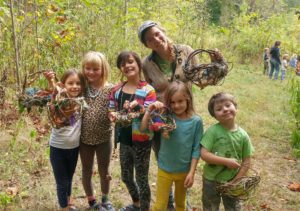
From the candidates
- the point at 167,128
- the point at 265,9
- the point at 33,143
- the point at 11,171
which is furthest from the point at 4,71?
the point at 265,9

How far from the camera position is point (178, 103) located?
2.75 meters

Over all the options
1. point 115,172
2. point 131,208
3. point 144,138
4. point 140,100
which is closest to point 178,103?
point 140,100

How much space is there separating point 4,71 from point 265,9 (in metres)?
27.3

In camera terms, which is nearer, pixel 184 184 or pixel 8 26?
pixel 184 184

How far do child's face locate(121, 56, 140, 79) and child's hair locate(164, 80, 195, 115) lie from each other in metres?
0.34

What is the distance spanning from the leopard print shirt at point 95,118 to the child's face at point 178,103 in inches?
26.2

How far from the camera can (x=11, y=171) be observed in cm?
406

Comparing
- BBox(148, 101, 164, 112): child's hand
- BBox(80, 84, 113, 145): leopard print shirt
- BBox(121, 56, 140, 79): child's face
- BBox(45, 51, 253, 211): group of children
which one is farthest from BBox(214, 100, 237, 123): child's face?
BBox(80, 84, 113, 145): leopard print shirt

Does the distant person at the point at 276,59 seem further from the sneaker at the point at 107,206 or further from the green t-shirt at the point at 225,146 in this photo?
the green t-shirt at the point at 225,146

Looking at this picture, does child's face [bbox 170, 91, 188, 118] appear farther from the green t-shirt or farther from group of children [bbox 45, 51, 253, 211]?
the green t-shirt

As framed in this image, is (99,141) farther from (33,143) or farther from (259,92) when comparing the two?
→ (259,92)

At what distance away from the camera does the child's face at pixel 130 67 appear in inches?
114

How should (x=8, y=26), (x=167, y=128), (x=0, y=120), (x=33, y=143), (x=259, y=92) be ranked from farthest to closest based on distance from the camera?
(x=259, y=92) → (x=8, y=26) → (x=0, y=120) → (x=33, y=143) → (x=167, y=128)

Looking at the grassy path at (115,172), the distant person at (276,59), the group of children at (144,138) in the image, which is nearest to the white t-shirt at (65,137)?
the group of children at (144,138)
